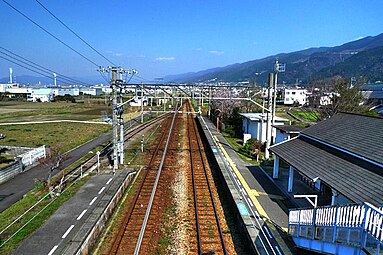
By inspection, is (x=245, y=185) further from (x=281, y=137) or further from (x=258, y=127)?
(x=258, y=127)

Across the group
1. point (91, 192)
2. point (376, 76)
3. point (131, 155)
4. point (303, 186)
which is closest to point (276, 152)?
point (303, 186)

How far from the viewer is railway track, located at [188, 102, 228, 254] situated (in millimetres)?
9531

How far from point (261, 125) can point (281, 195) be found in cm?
1174

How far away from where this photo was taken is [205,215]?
1192 centimetres

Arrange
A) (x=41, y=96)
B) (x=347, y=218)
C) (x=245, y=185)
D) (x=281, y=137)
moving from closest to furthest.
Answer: (x=347, y=218)
(x=245, y=185)
(x=281, y=137)
(x=41, y=96)

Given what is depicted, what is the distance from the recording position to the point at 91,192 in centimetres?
1309

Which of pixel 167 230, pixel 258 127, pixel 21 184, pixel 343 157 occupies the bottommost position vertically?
pixel 167 230

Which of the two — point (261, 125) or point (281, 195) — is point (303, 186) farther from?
point (261, 125)

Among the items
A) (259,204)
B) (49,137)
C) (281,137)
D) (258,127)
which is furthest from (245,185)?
(49,137)

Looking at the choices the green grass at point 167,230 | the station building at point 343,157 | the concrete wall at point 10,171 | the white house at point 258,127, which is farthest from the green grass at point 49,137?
the station building at point 343,157

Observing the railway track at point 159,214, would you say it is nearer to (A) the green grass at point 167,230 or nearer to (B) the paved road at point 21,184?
(A) the green grass at point 167,230

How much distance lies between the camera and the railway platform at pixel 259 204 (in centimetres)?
907

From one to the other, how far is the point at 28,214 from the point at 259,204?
341 inches

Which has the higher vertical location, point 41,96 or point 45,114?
point 41,96
